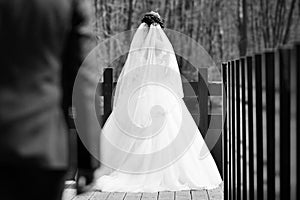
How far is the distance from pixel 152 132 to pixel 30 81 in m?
5.30

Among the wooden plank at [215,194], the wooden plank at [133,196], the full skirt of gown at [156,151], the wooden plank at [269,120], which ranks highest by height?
the wooden plank at [269,120]

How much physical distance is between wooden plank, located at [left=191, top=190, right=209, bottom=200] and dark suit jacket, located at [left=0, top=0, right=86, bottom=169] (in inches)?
179

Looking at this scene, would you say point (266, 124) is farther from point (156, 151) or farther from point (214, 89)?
point (214, 89)

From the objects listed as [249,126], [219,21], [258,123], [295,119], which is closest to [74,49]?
[295,119]

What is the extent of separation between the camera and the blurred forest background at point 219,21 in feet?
43.2

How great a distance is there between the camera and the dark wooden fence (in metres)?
2.17

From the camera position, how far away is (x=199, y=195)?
20.4ft

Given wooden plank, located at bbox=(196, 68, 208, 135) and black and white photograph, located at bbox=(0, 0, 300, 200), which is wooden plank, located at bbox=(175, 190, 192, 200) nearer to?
black and white photograph, located at bbox=(0, 0, 300, 200)

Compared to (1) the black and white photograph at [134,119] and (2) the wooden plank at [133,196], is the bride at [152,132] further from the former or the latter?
(2) the wooden plank at [133,196]

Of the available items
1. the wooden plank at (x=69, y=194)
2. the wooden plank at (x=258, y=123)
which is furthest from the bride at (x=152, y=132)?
the wooden plank at (x=258, y=123)

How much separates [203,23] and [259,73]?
35.0 ft

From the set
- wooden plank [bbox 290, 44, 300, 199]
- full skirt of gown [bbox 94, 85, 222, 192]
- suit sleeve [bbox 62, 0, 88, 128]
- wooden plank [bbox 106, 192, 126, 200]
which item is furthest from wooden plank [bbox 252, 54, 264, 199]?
full skirt of gown [bbox 94, 85, 222, 192]

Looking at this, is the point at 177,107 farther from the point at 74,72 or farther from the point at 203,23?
the point at 203,23

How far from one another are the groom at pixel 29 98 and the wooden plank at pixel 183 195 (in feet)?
14.6
